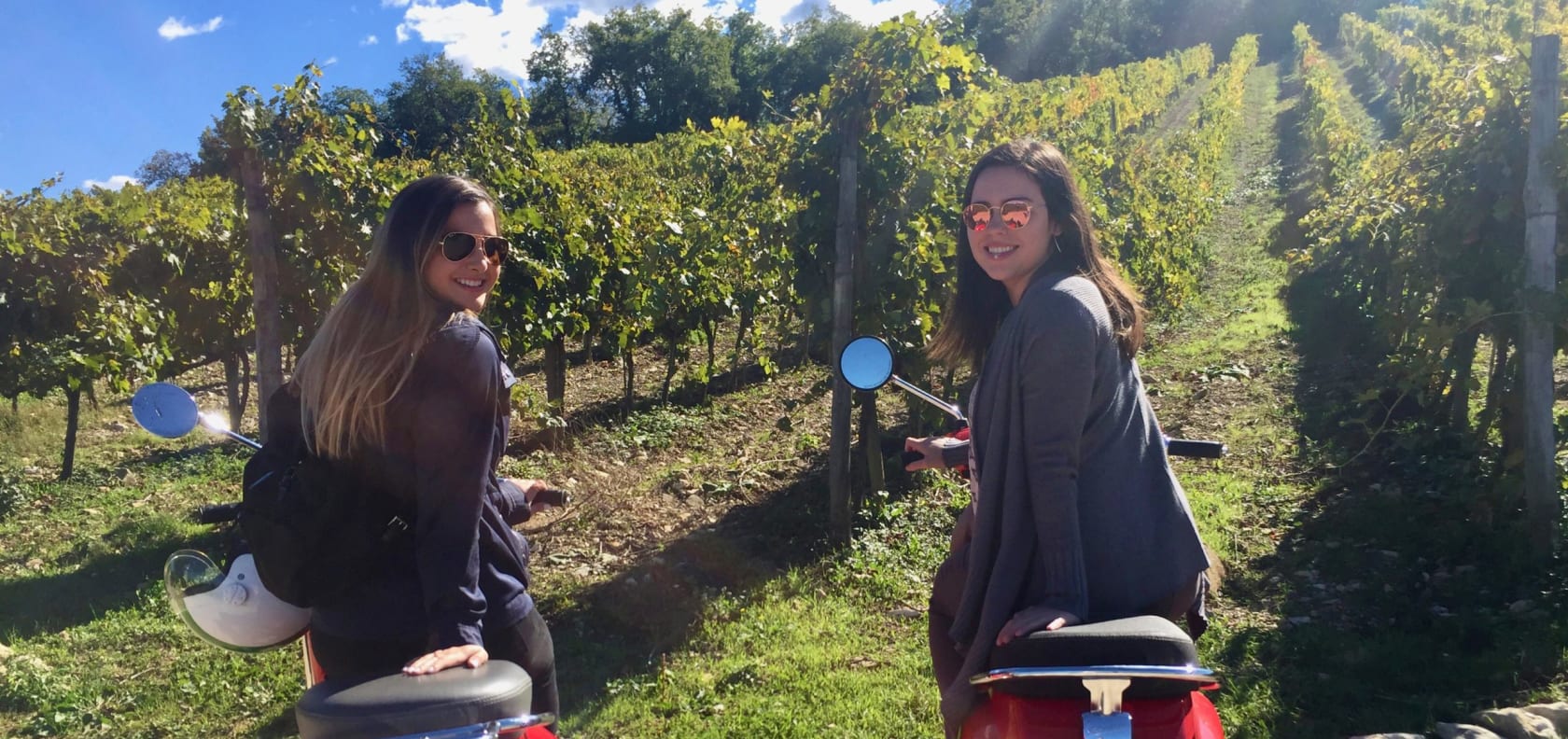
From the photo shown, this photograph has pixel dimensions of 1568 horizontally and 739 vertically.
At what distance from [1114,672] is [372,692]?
1063 mm

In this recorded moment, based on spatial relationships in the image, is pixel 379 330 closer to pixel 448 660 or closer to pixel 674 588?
pixel 448 660

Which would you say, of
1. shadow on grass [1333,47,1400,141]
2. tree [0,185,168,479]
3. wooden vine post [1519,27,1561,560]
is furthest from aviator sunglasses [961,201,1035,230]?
shadow on grass [1333,47,1400,141]

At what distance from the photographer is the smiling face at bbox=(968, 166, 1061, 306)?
1958 millimetres

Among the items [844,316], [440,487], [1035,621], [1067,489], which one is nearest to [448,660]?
[440,487]

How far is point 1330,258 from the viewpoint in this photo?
11.8m

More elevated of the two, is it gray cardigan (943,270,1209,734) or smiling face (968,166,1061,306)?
smiling face (968,166,1061,306)

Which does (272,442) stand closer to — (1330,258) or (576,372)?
(576,372)

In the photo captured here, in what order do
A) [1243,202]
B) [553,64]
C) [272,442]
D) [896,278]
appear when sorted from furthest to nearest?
[553,64]
[1243,202]
[896,278]
[272,442]

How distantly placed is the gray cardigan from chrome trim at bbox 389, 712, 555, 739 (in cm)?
78

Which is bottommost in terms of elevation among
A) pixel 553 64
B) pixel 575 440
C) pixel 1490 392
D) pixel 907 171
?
pixel 575 440

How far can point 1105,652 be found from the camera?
1467mm

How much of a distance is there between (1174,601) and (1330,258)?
1174 centimetres

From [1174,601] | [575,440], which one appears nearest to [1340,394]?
[575,440]

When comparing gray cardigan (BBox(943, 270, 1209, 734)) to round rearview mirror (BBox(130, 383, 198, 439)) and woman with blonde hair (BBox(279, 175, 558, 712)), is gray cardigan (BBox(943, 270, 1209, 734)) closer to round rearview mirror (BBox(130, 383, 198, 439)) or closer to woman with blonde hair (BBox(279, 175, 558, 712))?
woman with blonde hair (BBox(279, 175, 558, 712))
